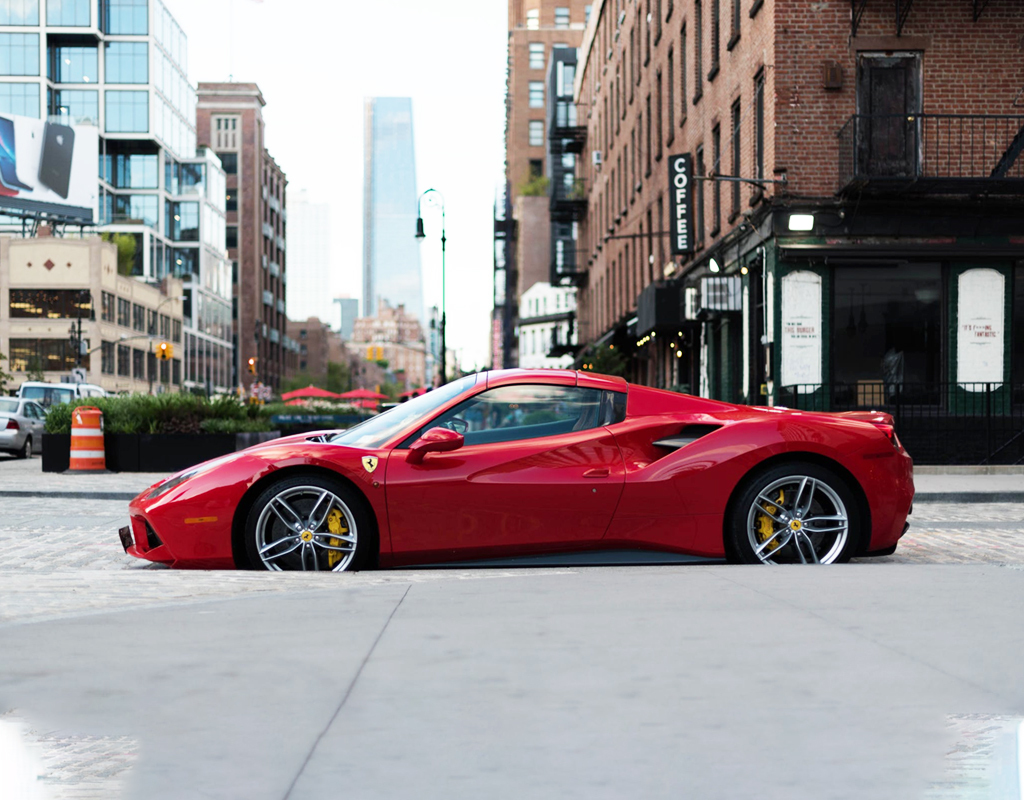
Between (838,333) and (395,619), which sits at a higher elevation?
(838,333)

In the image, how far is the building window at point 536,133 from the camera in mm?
102438

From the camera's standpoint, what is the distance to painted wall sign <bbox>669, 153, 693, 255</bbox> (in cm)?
2708

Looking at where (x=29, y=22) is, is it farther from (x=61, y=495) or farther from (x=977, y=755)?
(x=977, y=755)

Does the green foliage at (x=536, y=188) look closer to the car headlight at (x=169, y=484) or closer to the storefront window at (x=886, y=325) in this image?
the storefront window at (x=886, y=325)

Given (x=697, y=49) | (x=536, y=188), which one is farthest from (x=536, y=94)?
(x=697, y=49)

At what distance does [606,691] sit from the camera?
3.87m

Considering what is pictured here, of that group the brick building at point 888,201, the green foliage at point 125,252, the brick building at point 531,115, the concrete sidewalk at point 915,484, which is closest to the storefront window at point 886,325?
the brick building at point 888,201

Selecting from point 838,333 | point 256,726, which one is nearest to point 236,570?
point 256,726

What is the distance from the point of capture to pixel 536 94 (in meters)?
101

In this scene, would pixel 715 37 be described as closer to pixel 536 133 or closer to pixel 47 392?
pixel 47 392

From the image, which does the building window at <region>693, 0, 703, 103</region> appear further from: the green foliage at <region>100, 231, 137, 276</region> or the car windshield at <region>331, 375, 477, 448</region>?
the green foliage at <region>100, 231, 137, 276</region>

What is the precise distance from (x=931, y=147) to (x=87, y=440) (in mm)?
14884

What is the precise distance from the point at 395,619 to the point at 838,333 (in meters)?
17.4

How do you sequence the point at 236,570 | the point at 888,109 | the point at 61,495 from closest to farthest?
the point at 236,570 → the point at 61,495 → the point at 888,109
